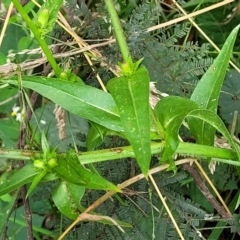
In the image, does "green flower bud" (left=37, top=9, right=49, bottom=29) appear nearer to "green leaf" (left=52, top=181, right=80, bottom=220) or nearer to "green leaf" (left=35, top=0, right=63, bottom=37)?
"green leaf" (left=35, top=0, right=63, bottom=37)

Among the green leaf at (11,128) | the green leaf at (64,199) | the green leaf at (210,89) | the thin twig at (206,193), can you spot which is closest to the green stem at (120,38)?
the green leaf at (210,89)

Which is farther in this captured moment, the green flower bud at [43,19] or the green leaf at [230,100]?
the green leaf at [230,100]

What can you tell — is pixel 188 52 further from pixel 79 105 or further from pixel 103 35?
pixel 79 105

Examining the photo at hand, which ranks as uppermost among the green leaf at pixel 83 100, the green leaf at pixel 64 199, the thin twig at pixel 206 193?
the green leaf at pixel 83 100

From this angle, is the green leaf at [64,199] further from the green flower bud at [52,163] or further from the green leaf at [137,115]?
the green leaf at [137,115]

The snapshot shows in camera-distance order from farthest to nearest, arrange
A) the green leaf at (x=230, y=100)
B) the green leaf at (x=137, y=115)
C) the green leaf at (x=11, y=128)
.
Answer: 1. the green leaf at (x=11, y=128)
2. the green leaf at (x=230, y=100)
3. the green leaf at (x=137, y=115)

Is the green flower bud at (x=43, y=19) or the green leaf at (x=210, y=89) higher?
the green flower bud at (x=43, y=19)

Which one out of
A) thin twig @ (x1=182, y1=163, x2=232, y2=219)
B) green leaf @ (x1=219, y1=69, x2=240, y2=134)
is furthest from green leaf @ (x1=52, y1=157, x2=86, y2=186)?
green leaf @ (x1=219, y1=69, x2=240, y2=134)
